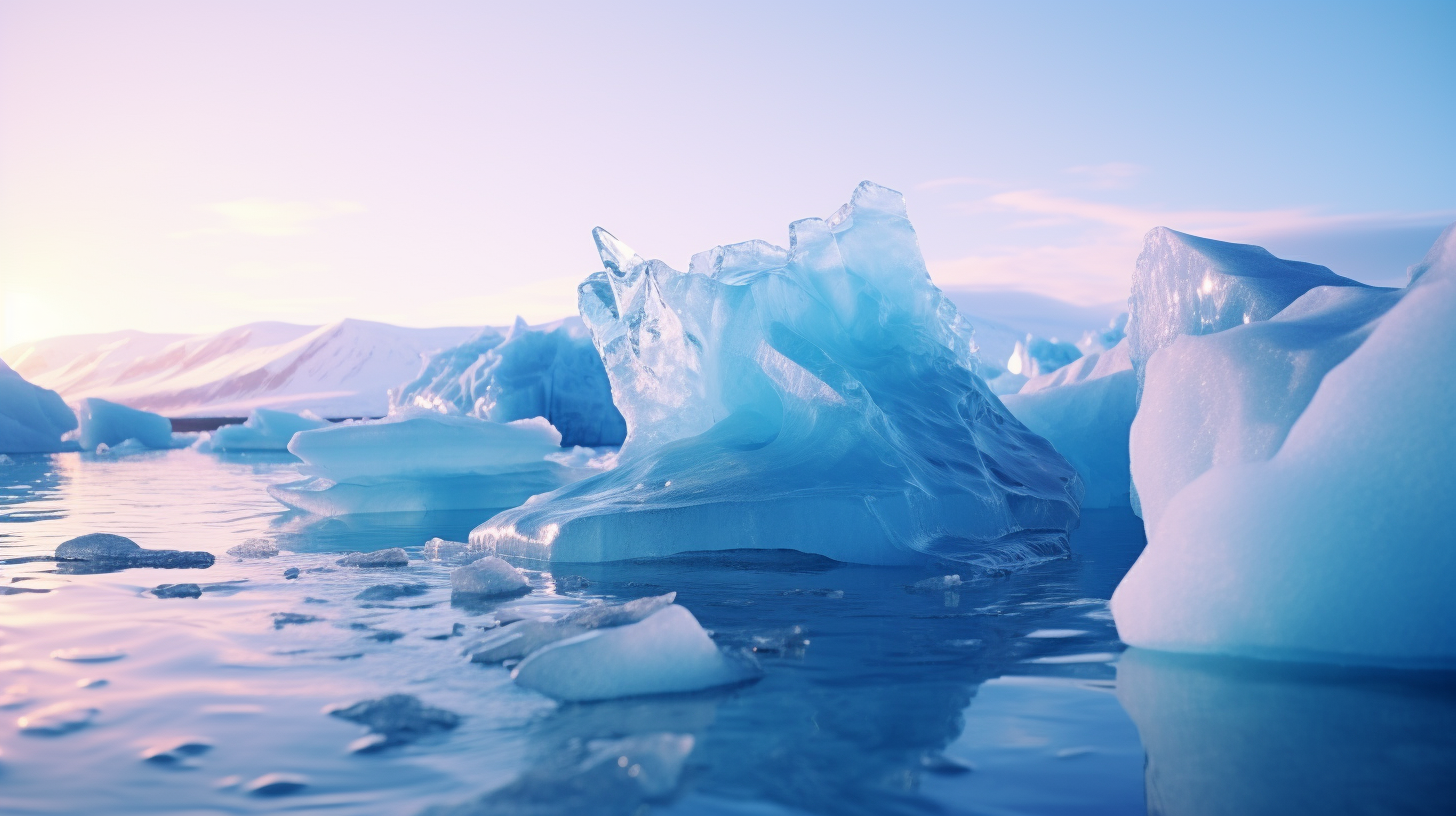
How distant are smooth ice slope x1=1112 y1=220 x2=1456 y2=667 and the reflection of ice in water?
11 cm

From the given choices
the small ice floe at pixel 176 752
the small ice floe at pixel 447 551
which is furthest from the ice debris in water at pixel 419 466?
the small ice floe at pixel 176 752

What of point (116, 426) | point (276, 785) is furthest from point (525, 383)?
point (276, 785)

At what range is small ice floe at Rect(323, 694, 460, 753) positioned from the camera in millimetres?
2314

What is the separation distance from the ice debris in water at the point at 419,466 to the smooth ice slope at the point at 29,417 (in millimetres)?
15596

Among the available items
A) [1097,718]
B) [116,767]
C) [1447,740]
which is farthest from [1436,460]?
[116,767]

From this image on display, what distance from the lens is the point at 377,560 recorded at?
5.52 m

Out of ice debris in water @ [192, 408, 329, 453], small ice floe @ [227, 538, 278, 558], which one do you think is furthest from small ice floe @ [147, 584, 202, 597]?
ice debris in water @ [192, 408, 329, 453]

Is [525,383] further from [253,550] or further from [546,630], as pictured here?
[546,630]

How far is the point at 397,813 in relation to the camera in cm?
189

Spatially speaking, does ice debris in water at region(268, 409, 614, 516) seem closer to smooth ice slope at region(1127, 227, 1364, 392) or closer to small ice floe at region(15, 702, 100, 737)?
smooth ice slope at region(1127, 227, 1364, 392)

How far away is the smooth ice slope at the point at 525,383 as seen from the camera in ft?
70.4

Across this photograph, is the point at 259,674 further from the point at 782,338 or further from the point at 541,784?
the point at 782,338

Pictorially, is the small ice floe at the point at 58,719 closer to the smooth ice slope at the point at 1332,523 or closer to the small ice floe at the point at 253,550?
the smooth ice slope at the point at 1332,523

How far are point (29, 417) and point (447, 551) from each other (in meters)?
21.1
